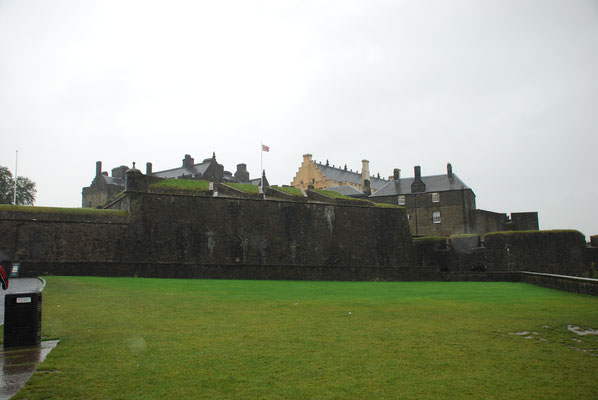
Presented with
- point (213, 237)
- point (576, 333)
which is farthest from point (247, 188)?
point (576, 333)

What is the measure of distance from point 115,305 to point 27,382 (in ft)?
16.6

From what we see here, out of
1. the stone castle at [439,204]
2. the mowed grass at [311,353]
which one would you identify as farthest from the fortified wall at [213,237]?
the stone castle at [439,204]

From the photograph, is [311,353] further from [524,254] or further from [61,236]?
[524,254]

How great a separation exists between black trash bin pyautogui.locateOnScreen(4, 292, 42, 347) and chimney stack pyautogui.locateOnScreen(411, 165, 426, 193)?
43.0 m

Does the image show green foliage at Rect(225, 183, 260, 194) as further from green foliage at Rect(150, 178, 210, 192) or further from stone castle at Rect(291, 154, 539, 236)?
stone castle at Rect(291, 154, 539, 236)

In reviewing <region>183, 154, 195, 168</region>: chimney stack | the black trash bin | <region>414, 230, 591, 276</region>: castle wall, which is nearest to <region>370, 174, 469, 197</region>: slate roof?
<region>414, 230, 591, 276</region>: castle wall

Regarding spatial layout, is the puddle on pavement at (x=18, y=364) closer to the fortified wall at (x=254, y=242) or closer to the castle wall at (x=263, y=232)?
the fortified wall at (x=254, y=242)

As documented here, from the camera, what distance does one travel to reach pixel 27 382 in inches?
184

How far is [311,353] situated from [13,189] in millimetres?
52403

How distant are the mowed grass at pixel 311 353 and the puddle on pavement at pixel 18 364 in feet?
0.45

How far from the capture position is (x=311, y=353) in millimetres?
5934

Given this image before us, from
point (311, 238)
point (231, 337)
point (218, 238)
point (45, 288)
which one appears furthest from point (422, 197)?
point (231, 337)

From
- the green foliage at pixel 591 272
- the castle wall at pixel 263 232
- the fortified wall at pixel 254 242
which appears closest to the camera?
the fortified wall at pixel 254 242

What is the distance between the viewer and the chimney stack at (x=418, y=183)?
152 feet
